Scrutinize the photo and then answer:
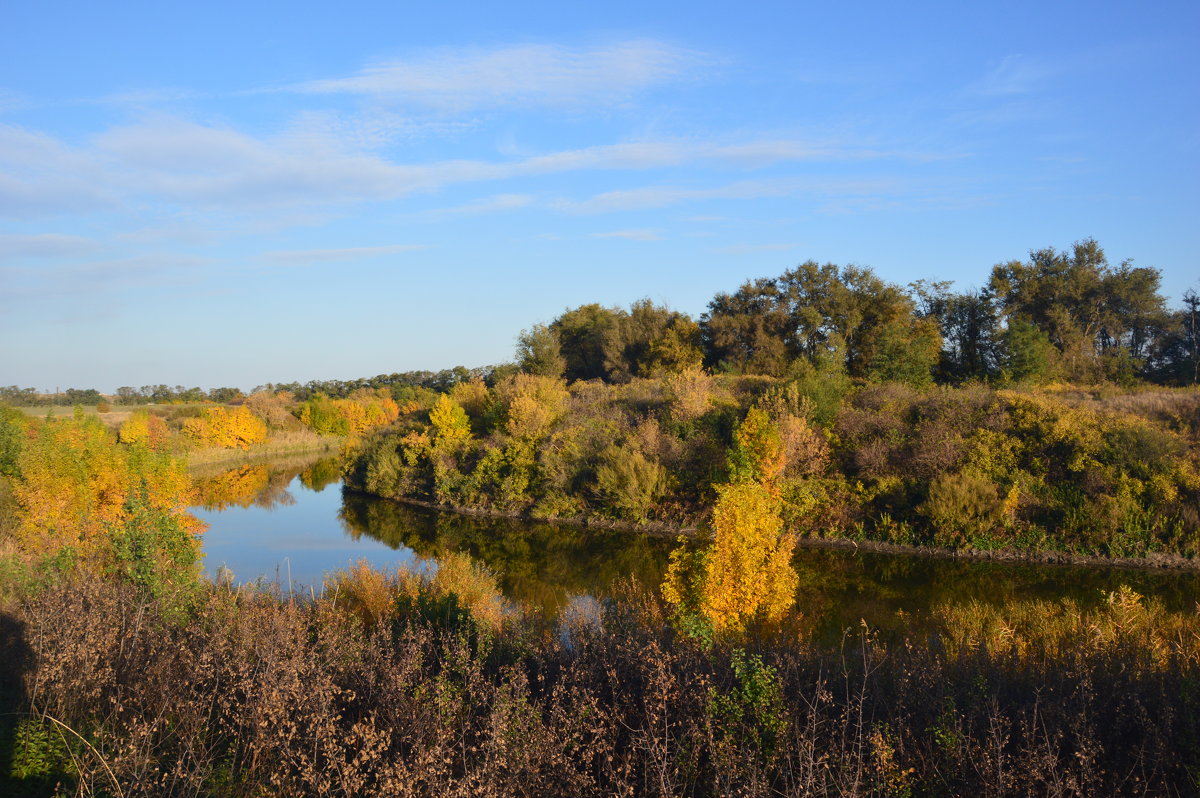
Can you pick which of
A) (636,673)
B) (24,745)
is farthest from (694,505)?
(24,745)

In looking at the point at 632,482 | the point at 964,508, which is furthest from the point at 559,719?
the point at 632,482

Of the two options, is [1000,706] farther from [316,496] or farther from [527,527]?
[316,496]

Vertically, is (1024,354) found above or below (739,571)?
above

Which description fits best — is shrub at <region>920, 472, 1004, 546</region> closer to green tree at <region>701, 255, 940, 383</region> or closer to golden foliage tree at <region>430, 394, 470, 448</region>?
green tree at <region>701, 255, 940, 383</region>

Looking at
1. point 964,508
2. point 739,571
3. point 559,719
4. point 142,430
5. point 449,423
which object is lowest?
point 964,508

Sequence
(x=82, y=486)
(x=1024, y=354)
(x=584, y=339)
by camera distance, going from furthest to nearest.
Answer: (x=584, y=339)
(x=1024, y=354)
(x=82, y=486)

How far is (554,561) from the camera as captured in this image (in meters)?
25.8

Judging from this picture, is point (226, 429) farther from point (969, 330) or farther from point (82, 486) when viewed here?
point (969, 330)

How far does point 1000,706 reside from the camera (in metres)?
6.34

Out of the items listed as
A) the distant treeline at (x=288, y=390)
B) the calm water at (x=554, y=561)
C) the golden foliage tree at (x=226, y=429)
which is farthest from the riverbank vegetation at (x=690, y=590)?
the distant treeline at (x=288, y=390)

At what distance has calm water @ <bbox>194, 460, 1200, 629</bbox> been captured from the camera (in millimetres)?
19406

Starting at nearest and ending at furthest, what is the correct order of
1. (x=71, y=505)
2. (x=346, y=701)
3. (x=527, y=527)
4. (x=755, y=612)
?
(x=346, y=701), (x=755, y=612), (x=71, y=505), (x=527, y=527)

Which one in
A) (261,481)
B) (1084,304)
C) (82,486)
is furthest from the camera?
(261,481)

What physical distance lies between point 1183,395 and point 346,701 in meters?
32.3
